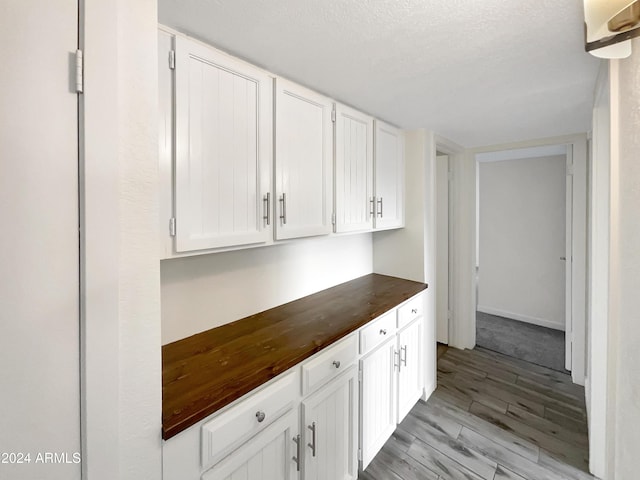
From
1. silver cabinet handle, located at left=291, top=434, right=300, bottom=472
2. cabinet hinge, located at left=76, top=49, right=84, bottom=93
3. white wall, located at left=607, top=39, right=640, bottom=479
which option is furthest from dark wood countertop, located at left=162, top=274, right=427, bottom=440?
white wall, located at left=607, top=39, right=640, bottom=479

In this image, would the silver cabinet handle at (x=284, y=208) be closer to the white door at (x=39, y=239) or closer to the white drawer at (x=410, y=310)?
the white door at (x=39, y=239)

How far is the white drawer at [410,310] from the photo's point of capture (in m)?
1.97

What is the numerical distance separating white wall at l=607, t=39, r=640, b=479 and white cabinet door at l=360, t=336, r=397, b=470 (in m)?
0.98

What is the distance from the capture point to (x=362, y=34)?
1.10 meters

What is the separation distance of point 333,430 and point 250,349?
0.60m

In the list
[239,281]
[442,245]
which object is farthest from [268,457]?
[442,245]

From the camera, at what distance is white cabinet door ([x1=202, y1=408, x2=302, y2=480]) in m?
0.96

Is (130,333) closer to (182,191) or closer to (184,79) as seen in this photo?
(182,191)

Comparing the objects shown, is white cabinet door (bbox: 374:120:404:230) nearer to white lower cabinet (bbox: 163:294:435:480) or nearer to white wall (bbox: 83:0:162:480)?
white lower cabinet (bbox: 163:294:435:480)

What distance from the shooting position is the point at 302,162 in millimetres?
1524

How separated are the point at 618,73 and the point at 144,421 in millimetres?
1681

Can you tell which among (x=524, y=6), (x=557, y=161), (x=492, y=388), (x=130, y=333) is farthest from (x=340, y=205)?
(x=557, y=161)

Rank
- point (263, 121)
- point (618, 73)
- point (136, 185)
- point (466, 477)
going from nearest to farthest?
point (136, 185) → point (618, 73) → point (263, 121) → point (466, 477)

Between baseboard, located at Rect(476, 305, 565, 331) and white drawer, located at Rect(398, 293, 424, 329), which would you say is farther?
baseboard, located at Rect(476, 305, 565, 331)
